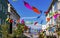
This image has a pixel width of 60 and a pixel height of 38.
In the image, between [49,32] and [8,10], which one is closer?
[49,32]

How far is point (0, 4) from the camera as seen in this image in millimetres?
41000

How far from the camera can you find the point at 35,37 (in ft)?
141

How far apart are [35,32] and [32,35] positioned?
1.37 m

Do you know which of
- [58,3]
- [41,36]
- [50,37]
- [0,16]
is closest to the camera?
[41,36]

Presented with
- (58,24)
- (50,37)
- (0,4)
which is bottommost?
(50,37)

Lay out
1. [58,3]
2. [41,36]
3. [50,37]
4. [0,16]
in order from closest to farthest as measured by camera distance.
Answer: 1. [41,36]
2. [50,37]
3. [0,16]
4. [58,3]

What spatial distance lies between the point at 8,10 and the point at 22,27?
1055cm

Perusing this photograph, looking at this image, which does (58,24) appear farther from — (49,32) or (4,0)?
(4,0)

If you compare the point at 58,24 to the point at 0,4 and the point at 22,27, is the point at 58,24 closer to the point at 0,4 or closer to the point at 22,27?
the point at 22,27

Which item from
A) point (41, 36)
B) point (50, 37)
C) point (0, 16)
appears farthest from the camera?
point (0, 16)

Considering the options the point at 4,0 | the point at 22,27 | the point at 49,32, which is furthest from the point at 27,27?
the point at 4,0

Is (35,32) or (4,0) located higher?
(4,0)

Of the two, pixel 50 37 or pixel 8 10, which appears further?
pixel 8 10

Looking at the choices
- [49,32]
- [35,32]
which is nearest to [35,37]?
[35,32]
